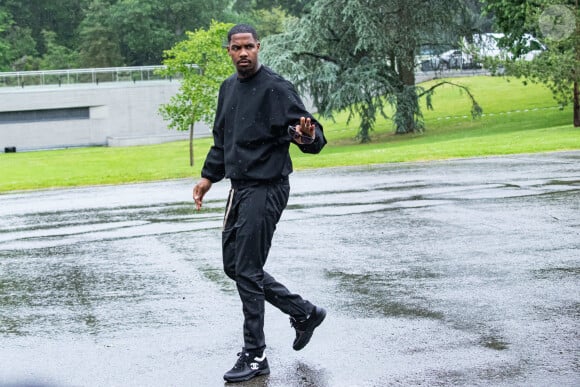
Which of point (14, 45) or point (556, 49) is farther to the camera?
point (14, 45)

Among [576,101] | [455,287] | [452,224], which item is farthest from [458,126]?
[455,287]

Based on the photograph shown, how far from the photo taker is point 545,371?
556cm

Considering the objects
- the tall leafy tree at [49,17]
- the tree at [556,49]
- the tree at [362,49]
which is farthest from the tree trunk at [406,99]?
the tall leafy tree at [49,17]

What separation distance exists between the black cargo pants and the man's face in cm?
65

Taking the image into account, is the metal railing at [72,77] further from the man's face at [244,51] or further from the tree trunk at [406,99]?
the man's face at [244,51]

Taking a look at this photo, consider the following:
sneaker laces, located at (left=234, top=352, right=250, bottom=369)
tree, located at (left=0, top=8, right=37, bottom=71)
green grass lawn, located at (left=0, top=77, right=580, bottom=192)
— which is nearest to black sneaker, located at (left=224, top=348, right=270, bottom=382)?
sneaker laces, located at (left=234, top=352, right=250, bottom=369)

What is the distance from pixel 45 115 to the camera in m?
64.6

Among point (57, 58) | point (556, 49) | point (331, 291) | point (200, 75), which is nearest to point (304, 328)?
point (331, 291)

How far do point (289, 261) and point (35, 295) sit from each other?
240 cm

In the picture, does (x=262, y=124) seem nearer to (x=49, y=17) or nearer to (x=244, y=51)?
(x=244, y=51)

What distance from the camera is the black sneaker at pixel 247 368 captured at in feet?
18.7

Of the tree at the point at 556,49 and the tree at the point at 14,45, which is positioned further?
the tree at the point at 14,45

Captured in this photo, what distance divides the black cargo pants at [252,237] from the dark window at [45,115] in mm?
60357

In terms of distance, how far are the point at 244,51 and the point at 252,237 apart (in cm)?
104
